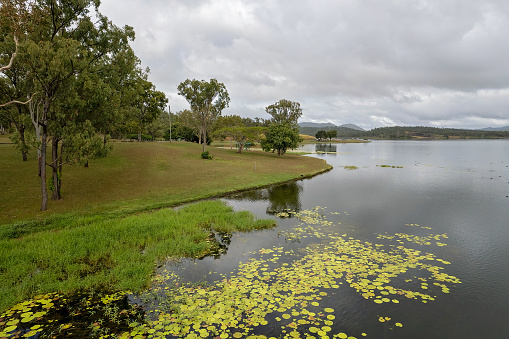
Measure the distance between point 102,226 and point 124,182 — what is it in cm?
1541

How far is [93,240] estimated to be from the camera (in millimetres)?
17516

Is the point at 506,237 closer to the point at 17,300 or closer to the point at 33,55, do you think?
the point at 17,300

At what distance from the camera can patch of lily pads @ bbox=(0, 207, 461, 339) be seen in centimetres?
997

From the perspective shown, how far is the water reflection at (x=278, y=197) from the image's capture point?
28.3 m

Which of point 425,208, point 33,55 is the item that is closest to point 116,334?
point 33,55

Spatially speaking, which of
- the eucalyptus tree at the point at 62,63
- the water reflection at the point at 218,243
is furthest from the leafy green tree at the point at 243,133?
the water reflection at the point at 218,243

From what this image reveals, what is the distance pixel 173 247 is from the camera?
57.0 feet

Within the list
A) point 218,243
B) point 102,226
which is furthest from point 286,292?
point 102,226

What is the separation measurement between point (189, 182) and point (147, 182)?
5.52 meters

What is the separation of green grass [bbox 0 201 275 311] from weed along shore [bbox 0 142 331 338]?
0.16 ft

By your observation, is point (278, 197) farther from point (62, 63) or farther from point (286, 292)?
point (62, 63)

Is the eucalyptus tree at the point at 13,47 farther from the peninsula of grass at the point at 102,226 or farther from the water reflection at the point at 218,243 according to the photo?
the water reflection at the point at 218,243

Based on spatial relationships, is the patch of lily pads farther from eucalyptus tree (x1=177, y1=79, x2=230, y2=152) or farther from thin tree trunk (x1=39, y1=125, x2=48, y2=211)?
eucalyptus tree (x1=177, y1=79, x2=230, y2=152)

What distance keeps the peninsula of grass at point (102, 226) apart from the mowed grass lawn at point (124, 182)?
0.09 m
